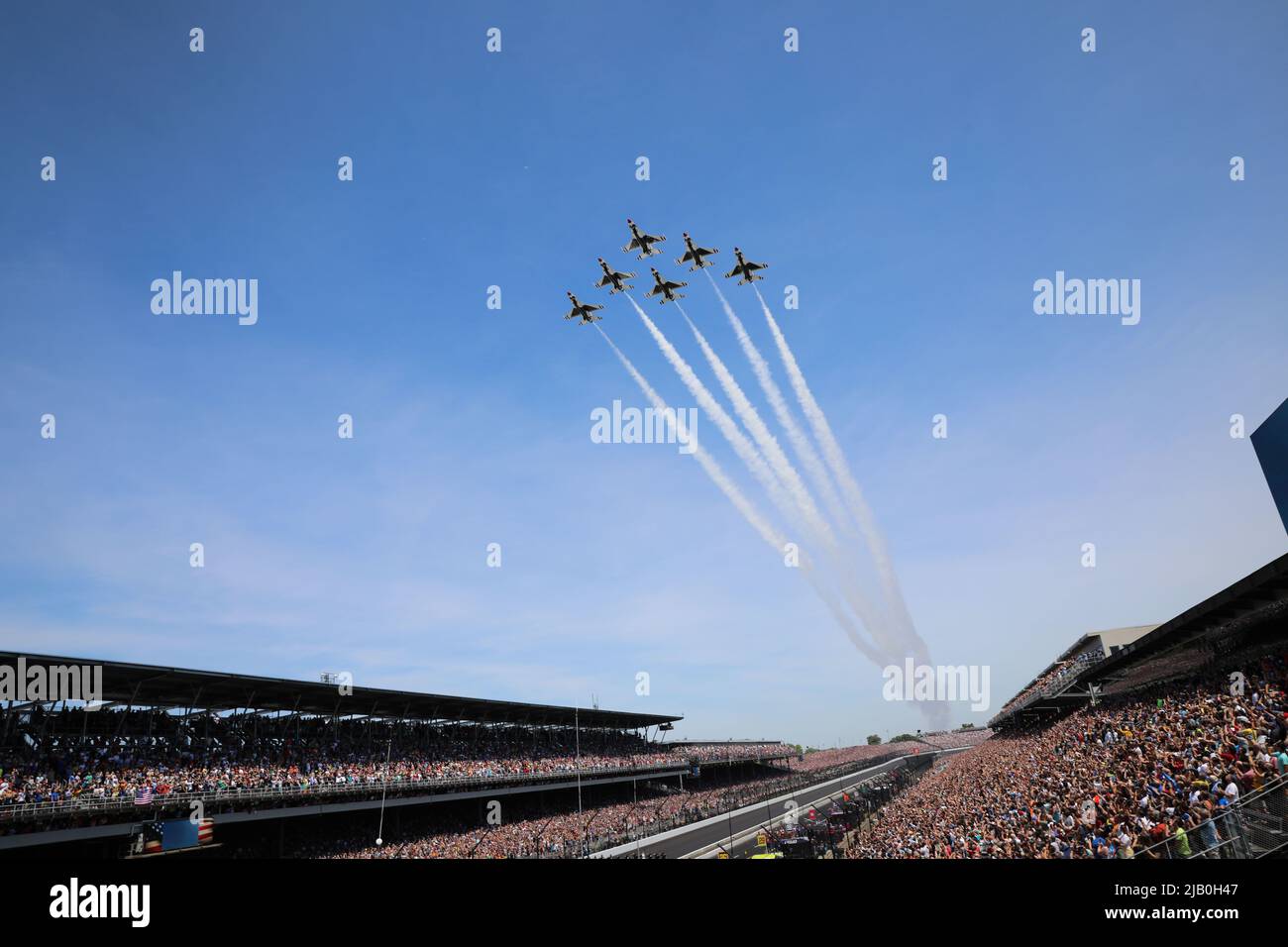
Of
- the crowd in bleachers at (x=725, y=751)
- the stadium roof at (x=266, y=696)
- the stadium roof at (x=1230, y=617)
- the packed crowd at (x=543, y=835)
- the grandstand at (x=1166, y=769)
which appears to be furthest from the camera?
the crowd in bleachers at (x=725, y=751)

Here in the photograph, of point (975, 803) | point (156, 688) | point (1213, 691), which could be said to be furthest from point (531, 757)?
point (1213, 691)

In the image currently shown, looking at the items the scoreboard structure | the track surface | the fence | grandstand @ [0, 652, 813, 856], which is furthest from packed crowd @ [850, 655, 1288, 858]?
grandstand @ [0, 652, 813, 856]

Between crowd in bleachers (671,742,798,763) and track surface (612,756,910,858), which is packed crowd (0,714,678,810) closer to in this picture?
track surface (612,756,910,858)

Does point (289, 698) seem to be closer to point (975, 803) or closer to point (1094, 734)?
point (975, 803)

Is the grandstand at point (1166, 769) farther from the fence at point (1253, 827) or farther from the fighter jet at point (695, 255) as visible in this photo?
the fighter jet at point (695, 255)

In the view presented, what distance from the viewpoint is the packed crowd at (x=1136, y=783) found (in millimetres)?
16391

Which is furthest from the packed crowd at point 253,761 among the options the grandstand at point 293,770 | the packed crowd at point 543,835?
the packed crowd at point 543,835

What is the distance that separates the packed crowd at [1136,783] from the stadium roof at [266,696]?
3789 cm

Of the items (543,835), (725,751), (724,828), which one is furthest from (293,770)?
(725,751)

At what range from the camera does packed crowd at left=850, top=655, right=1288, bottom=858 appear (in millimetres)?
16391

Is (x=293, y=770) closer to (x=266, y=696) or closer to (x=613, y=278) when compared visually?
(x=266, y=696)

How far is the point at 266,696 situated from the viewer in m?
49.0

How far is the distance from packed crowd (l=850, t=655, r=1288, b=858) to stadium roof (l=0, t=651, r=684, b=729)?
3789cm
